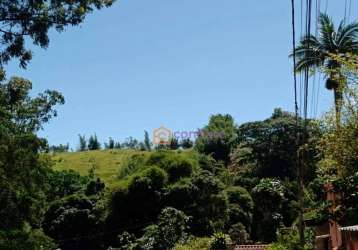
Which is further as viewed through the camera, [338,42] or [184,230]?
[184,230]

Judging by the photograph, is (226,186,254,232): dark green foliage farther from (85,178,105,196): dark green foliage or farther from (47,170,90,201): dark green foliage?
(47,170,90,201): dark green foliage

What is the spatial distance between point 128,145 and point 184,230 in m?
87.8

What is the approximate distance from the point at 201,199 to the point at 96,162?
53.3m

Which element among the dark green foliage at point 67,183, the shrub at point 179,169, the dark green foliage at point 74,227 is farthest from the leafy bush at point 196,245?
the dark green foliage at point 67,183

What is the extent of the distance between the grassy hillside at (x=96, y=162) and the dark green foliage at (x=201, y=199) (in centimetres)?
3789

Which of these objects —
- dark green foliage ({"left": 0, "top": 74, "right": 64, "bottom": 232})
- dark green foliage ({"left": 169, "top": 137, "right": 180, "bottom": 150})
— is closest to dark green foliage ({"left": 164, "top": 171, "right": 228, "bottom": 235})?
dark green foliage ({"left": 0, "top": 74, "right": 64, "bottom": 232})

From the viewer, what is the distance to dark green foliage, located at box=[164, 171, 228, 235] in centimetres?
4362

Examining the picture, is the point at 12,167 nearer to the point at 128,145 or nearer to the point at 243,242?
the point at 243,242

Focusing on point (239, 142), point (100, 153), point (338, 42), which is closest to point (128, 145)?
point (100, 153)

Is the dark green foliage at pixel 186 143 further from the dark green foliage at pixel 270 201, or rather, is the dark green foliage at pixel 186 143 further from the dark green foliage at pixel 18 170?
the dark green foliage at pixel 18 170

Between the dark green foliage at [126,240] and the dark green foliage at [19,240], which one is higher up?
the dark green foliage at [19,240]

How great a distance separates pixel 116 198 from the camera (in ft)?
150

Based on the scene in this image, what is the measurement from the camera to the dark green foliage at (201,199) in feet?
143

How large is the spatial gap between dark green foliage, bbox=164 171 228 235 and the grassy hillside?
37.9 meters
